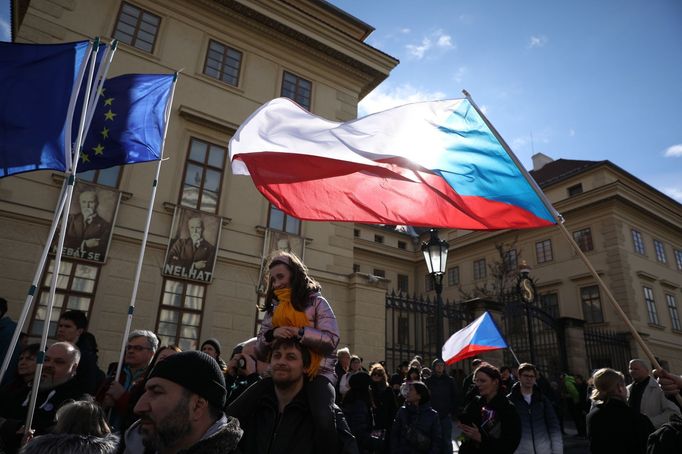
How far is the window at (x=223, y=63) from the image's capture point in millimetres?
14453

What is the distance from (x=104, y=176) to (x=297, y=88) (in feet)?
25.1

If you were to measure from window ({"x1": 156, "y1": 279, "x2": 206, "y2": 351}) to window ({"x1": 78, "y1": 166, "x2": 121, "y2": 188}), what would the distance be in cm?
311

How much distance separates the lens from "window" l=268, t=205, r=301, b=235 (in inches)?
551

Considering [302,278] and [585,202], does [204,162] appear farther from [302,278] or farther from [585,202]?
[585,202]

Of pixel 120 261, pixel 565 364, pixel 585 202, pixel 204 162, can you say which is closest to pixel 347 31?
pixel 204 162

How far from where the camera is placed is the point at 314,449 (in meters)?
2.54

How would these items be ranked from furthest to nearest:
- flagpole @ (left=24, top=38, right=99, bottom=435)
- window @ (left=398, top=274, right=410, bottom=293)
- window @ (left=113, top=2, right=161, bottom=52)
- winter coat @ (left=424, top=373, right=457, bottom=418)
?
window @ (left=398, top=274, right=410, bottom=293) → window @ (left=113, top=2, right=161, bottom=52) → winter coat @ (left=424, top=373, right=457, bottom=418) → flagpole @ (left=24, top=38, right=99, bottom=435)

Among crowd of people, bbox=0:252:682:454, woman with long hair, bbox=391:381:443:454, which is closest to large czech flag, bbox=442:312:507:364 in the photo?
crowd of people, bbox=0:252:682:454

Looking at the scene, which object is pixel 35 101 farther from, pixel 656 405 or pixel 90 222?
pixel 656 405

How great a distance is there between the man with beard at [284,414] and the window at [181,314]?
31.4 feet

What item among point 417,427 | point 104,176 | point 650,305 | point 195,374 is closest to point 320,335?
point 195,374

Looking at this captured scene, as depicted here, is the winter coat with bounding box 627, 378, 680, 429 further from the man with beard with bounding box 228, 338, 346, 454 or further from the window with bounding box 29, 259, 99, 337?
the window with bounding box 29, 259, 99, 337

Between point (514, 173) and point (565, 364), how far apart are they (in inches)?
653

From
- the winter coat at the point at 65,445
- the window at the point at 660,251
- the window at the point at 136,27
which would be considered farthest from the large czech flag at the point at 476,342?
the window at the point at 660,251
